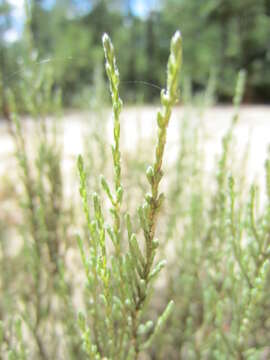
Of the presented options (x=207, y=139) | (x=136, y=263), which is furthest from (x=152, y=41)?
(x=136, y=263)

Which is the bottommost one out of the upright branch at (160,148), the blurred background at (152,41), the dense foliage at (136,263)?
the dense foliage at (136,263)

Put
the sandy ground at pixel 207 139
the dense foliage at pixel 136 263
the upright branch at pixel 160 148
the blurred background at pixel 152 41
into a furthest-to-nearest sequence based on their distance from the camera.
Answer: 1. the blurred background at pixel 152 41
2. the sandy ground at pixel 207 139
3. the dense foliage at pixel 136 263
4. the upright branch at pixel 160 148

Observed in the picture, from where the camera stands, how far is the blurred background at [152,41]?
4582 mm

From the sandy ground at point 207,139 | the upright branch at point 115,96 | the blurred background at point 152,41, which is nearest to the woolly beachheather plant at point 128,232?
the upright branch at point 115,96

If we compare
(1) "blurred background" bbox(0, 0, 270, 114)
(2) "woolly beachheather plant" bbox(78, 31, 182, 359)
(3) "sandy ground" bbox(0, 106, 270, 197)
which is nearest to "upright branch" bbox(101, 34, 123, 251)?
(2) "woolly beachheather plant" bbox(78, 31, 182, 359)

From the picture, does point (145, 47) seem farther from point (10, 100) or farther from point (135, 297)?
point (135, 297)

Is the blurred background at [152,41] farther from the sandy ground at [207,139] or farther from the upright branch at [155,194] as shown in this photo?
the upright branch at [155,194]

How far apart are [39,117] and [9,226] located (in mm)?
1004

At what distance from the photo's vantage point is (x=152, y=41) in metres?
5.52

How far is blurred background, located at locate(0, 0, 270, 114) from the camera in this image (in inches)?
180

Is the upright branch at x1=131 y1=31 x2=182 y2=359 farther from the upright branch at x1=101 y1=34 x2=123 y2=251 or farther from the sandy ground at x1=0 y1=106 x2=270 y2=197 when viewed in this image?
the sandy ground at x1=0 y1=106 x2=270 y2=197

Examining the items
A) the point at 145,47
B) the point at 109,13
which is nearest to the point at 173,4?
the point at 145,47

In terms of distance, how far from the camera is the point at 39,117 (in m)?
1.06

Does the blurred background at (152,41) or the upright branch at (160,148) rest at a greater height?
the blurred background at (152,41)
